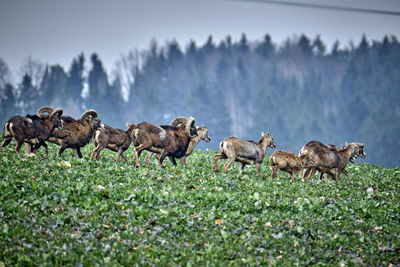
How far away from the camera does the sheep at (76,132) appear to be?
24.6 meters

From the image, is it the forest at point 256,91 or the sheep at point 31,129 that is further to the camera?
the forest at point 256,91

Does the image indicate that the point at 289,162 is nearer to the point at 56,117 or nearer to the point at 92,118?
the point at 92,118

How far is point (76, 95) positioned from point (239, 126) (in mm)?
28657

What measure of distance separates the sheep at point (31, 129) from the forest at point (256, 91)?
219 ft

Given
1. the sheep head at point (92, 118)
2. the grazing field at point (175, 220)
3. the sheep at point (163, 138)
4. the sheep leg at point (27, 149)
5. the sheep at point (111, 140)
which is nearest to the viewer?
the grazing field at point (175, 220)

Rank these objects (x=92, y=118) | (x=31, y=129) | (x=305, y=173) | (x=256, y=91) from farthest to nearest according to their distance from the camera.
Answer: (x=256, y=91) < (x=305, y=173) < (x=92, y=118) < (x=31, y=129)

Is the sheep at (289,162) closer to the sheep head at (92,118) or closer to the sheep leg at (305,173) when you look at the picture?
the sheep leg at (305,173)

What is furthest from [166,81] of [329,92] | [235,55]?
[329,92]

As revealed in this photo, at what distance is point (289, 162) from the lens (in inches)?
981

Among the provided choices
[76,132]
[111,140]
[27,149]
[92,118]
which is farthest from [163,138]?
[27,149]

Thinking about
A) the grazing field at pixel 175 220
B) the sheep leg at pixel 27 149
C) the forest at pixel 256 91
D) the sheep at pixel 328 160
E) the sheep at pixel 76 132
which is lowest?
the grazing field at pixel 175 220

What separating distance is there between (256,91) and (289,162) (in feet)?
274

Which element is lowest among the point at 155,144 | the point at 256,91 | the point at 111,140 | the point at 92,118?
the point at 111,140

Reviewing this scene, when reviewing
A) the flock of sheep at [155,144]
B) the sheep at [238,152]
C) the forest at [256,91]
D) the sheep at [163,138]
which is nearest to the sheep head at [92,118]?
the flock of sheep at [155,144]
